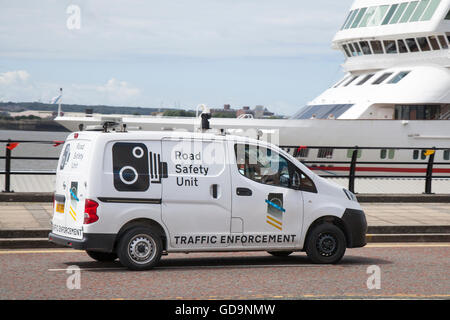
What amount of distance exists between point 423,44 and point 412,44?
585mm

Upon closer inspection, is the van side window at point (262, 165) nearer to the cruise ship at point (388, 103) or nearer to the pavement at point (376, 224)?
the pavement at point (376, 224)

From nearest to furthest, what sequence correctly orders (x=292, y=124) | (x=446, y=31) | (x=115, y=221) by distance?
(x=115, y=221), (x=446, y=31), (x=292, y=124)

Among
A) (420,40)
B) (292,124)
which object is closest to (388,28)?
(420,40)

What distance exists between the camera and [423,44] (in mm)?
37938

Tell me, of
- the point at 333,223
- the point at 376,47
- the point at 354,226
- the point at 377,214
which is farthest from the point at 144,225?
the point at 376,47

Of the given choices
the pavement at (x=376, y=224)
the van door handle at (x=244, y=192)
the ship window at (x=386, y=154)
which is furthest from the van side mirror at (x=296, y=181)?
the ship window at (x=386, y=154)

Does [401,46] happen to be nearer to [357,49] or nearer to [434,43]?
[434,43]

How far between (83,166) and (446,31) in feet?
96.2

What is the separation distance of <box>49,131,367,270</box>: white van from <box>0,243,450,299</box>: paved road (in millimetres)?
353

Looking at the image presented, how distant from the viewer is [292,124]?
39.1 meters

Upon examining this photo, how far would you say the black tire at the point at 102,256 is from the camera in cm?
1134

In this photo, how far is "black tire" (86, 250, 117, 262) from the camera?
11.3 m

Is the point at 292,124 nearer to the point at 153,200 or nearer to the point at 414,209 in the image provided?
the point at 414,209

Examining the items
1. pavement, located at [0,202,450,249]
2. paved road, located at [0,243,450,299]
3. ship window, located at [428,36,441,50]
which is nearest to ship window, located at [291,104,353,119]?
ship window, located at [428,36,441,50]
